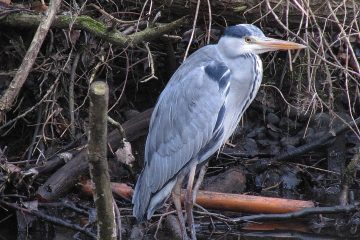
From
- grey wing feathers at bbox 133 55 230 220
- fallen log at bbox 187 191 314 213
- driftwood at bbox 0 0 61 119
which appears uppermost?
driftwood at bbox 0 0 61 119

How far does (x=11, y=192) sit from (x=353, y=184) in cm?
217

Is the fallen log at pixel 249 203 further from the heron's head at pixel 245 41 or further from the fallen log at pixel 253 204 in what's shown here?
the heron's head at pixel 245 41

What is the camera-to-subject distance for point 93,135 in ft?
6.43

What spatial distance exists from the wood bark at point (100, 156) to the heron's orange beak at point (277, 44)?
185 cm

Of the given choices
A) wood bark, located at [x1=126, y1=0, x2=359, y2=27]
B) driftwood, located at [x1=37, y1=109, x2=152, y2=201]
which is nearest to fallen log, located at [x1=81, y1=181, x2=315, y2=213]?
driftwood, located at [x1=37, y1=109, x2=152, y2=201]

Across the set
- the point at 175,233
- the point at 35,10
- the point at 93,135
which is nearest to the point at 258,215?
the point at 175,233

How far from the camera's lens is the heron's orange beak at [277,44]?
3.74m

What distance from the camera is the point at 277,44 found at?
378 cm

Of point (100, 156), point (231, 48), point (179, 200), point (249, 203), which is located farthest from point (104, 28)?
point (100, 156)

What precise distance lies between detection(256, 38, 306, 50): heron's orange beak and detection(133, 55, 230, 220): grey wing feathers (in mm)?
254

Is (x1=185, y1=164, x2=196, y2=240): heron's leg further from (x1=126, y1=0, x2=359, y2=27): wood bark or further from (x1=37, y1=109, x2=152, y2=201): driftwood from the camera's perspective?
(x1=126, y1=0, x2=359, y2=27): wood bark

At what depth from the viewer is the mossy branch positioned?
435cm

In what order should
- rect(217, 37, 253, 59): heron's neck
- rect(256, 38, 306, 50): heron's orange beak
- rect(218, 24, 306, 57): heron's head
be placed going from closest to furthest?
rect(256, 38, 306, 50): heron's orange beak < rect(218, 24, 306, 57): heron's head < rect(217, 37, 253, 59): heron's neck

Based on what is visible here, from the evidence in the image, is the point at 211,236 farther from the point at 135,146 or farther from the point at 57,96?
the point at 57,96
